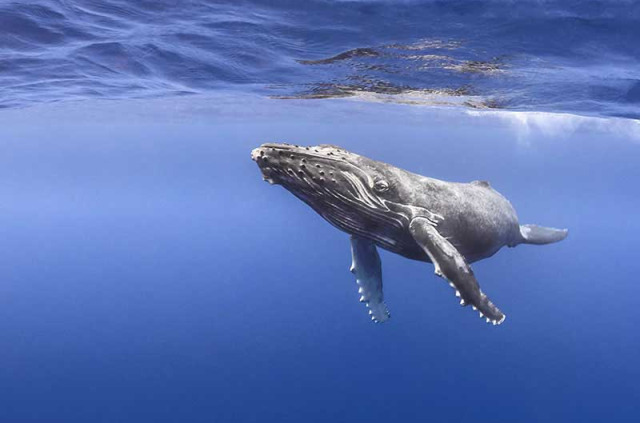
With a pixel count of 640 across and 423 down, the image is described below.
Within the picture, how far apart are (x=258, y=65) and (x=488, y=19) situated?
6.50 meters

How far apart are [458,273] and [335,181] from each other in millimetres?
1683

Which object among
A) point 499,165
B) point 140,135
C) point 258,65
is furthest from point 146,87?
point 499,165

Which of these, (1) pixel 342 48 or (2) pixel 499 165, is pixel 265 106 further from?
(2) pixel 499 165

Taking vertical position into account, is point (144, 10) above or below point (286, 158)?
above

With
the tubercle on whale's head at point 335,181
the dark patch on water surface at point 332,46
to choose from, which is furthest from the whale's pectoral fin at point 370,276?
the dark patch on water surface at point 332,46

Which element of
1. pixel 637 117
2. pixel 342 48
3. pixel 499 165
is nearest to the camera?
pixel 342 48

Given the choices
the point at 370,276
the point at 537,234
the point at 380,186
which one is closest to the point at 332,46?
the point at 537,234

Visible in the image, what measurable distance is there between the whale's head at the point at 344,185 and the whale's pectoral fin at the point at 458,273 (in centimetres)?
53

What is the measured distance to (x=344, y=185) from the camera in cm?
625

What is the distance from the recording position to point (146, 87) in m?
18.3

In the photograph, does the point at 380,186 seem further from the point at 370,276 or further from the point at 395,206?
the point at 370,276

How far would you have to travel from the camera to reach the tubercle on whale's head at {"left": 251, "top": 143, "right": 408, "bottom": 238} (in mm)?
6031

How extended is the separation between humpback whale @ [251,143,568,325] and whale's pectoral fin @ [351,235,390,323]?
2.99ft

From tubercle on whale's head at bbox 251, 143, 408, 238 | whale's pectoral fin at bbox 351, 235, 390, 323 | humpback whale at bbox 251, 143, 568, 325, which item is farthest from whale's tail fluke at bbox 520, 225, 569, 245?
tubercle on whale's head at bbox 251, 143, 408, 238
